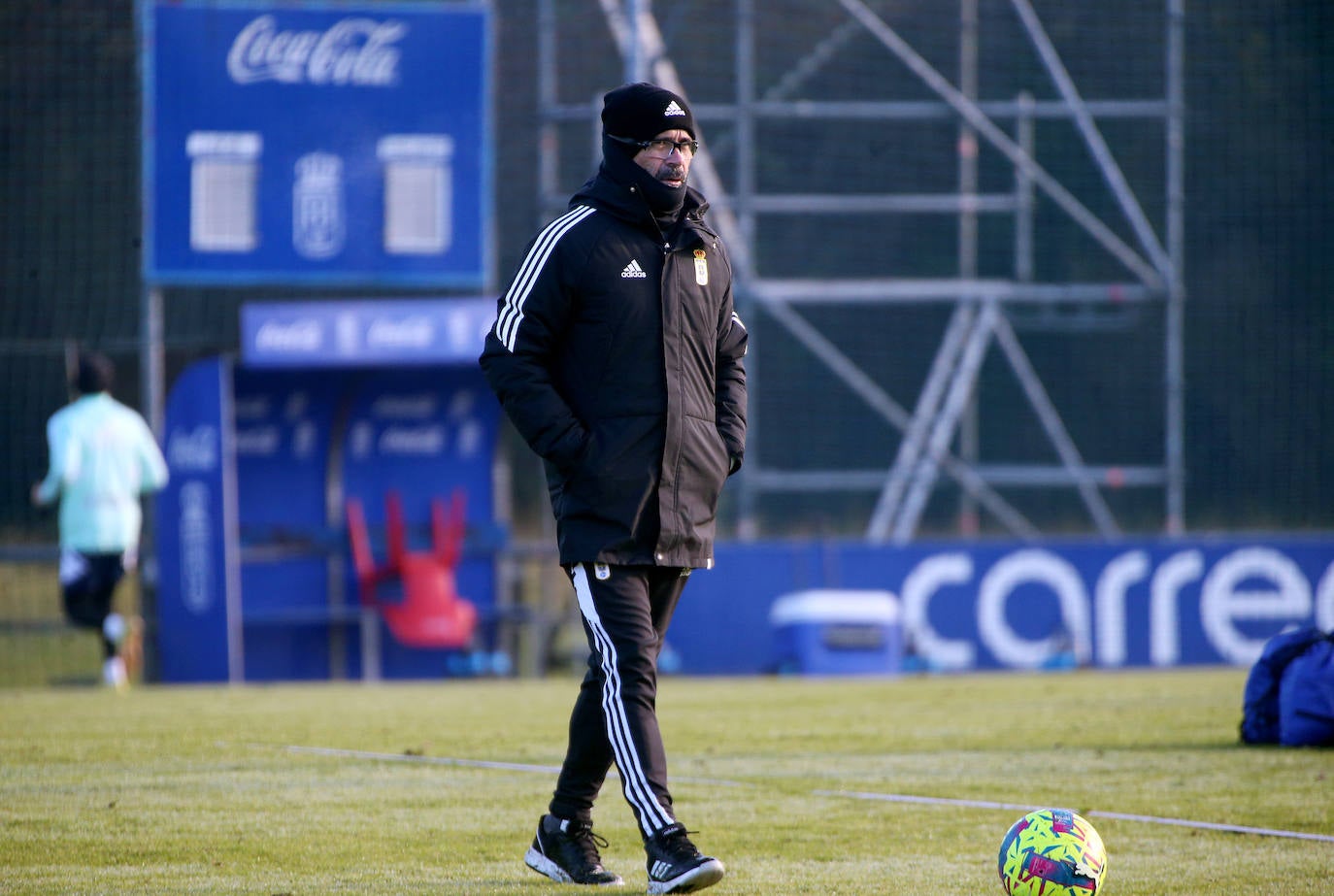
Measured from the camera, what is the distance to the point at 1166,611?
49.9 feet

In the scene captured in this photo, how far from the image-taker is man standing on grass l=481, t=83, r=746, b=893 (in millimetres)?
4734

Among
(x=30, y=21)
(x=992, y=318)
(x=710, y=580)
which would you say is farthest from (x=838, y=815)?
(x=30, y=21)

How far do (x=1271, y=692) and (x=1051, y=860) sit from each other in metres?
4.05

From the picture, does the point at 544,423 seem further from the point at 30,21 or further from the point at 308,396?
the point at 30,21

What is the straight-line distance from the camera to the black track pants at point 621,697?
4.66m

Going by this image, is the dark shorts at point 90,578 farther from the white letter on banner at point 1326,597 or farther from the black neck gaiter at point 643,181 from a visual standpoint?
the white letter on banner at point 1326,597

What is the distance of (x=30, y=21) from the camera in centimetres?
1852

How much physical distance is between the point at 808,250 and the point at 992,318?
6431 millimetres

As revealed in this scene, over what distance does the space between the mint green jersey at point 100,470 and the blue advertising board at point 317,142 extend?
273 centimetres

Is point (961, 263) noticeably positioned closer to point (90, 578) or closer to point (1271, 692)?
point (90, 578)

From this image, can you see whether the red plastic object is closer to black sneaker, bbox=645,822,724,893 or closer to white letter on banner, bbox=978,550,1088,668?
white letter on banner, bbox=978,550,1088,668

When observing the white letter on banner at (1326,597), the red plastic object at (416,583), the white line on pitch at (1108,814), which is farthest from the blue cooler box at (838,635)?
the white line on pitch at (1108,814)

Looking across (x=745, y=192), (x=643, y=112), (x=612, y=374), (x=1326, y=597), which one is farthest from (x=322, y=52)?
(x=612, y=374)

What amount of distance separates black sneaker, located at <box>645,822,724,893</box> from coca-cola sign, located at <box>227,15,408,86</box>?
461 inches
